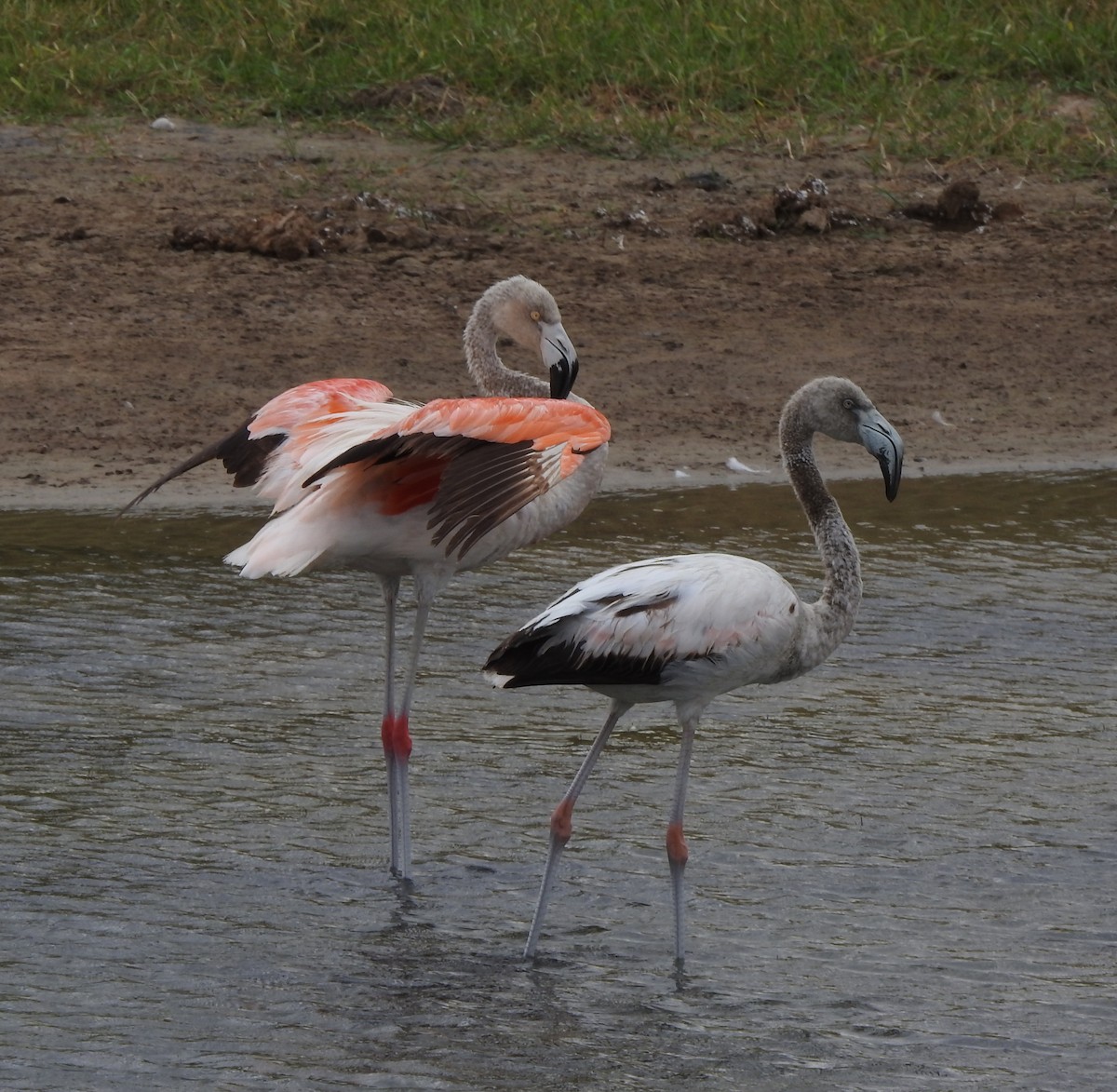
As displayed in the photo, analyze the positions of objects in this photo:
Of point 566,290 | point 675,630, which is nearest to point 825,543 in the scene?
point 675,630

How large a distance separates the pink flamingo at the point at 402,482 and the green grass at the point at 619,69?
5.92m

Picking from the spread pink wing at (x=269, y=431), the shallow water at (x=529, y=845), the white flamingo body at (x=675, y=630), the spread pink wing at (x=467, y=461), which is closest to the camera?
the shallow water at (x=529, y=845)

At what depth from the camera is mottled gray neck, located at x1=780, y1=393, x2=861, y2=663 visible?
448 cm

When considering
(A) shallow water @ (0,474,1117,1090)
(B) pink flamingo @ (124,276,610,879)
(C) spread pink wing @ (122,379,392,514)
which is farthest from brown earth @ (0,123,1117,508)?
(B) pink flamingo @ (124,276,610,879)

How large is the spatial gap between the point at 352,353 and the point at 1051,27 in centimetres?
532

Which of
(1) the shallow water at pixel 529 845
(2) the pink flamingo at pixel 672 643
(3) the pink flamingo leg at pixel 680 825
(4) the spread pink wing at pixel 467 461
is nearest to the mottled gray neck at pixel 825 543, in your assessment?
(2) the pink flamingo at pixel 672 643

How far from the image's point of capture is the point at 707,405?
855cm

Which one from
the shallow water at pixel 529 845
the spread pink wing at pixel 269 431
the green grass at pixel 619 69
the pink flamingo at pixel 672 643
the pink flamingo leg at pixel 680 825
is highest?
the green grass at pixel 619 69

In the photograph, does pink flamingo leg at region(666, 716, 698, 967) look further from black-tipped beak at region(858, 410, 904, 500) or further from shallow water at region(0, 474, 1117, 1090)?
black-tipped beak at region(858, 410, 904, 500)

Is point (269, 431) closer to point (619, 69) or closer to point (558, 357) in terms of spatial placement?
point (558, 357)

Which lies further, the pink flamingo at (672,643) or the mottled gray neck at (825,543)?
the mottled gray neck at (825,543)

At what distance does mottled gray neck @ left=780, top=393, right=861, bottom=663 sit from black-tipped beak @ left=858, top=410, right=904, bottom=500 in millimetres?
131

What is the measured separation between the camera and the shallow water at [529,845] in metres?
3.82

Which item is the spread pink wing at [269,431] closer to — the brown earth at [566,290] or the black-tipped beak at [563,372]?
the black-tipped beak at [563,372]
